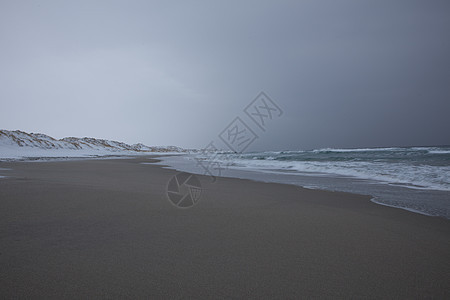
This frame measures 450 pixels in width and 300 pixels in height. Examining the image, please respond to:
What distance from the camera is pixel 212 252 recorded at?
5.02ft

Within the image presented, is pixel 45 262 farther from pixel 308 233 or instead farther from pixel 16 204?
pixel 308 233

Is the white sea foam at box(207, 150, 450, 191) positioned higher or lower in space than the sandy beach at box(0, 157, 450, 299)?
higher

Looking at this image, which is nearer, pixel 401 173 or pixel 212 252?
pixel 212 252

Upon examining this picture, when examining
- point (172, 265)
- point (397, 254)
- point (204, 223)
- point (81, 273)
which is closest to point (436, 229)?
point (397, 254)

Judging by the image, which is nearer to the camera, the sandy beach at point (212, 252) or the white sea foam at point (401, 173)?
the sandy beach at point (212, 252)

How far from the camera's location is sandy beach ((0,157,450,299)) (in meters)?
1.13

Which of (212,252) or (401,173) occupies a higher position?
(401,173)

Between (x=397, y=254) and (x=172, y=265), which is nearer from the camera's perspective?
(x=172, y=265)

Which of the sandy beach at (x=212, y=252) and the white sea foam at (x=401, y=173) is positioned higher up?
the white sea foam at (x=401, y=173)

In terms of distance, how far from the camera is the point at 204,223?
2148 mm

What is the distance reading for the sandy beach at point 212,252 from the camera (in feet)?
3.72

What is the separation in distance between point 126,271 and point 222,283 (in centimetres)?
56

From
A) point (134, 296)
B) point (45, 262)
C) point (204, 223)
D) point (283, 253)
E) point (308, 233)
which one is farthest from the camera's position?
point (204, 223)

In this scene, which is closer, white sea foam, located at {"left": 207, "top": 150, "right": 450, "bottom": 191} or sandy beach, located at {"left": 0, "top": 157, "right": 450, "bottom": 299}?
sandy beach, located at {"left": 0, "top": 157, "right": 450, "bottom": 299}
